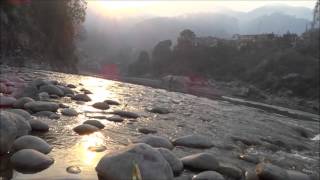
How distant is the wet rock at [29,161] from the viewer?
813cm

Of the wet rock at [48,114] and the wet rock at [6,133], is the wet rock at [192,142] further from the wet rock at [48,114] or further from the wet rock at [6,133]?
the wet rock at [6,133]

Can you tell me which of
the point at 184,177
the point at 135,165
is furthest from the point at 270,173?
the point at 135,165

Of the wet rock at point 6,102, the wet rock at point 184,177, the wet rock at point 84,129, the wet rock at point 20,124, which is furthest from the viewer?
the wet rock at point 6,102

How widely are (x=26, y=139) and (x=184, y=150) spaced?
169 inches

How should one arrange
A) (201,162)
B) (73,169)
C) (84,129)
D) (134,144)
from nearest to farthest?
1. (73,169)
2. (134,144)
3. (201,162)
4. (84,129)

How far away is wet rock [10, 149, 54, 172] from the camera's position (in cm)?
813

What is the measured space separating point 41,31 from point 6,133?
3673 cm

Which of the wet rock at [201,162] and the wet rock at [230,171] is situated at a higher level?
the wet rock at [201,162]

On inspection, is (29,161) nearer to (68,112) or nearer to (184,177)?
(184,177)

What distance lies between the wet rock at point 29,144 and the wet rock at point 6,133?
0.12m

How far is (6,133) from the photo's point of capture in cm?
879

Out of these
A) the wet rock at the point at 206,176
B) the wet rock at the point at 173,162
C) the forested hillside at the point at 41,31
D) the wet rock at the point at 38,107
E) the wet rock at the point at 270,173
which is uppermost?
the forested hillside at the point at 41,31

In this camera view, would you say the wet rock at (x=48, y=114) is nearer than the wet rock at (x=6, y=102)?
Yes

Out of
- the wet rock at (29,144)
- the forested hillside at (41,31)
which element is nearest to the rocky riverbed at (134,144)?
the wet rock at (29,144)
